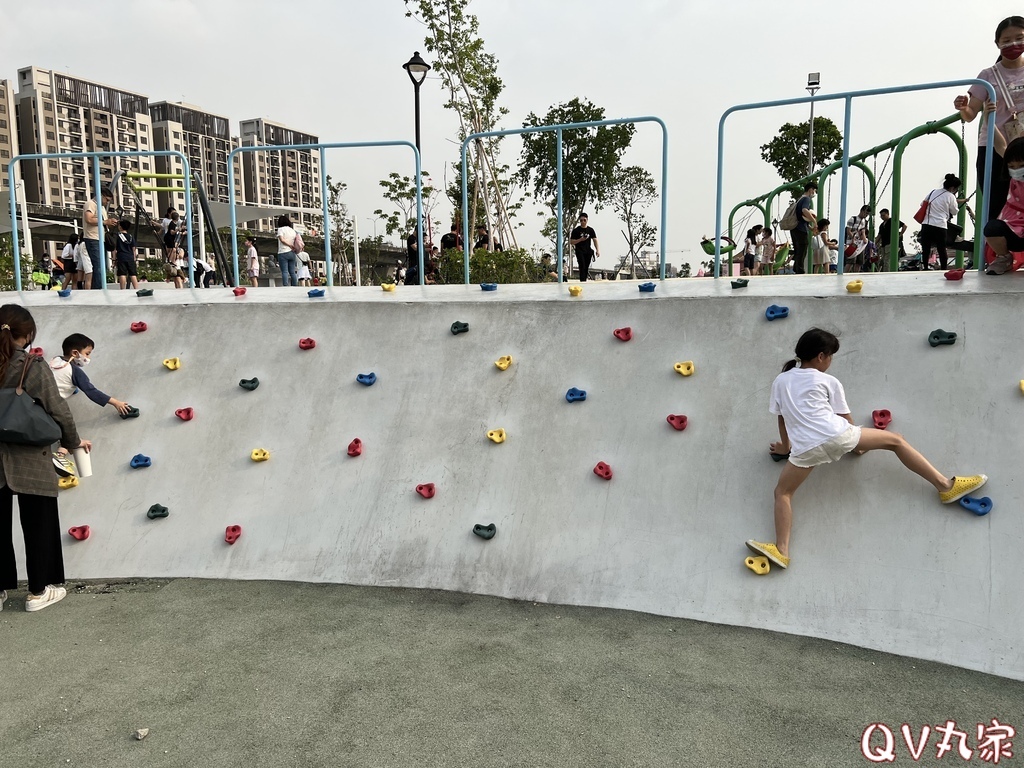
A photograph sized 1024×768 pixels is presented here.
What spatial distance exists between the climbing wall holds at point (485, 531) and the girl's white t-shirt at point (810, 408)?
1.89 m

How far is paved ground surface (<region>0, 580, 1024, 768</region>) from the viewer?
9.32 ft

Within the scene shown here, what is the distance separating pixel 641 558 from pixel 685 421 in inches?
39.2

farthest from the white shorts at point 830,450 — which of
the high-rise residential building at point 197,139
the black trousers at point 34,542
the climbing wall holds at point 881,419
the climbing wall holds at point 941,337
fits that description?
the high-rise residential building at point 197,139

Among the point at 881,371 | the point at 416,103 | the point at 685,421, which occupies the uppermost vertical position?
the point at 416,103

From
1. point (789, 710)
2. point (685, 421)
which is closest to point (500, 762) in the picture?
point (789, 710)

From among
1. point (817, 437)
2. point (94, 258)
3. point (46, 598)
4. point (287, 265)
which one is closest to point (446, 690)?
point (817, 437)

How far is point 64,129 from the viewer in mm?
100438

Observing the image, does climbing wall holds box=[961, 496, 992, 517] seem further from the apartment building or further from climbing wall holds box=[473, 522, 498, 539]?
the apartment building

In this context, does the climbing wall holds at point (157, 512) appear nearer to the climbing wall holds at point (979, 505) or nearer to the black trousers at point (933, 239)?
the climbing wall holds at point (979, 505)

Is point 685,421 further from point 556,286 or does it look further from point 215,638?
point 215,638

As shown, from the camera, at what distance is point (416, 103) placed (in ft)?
49.9

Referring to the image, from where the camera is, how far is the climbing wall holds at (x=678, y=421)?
4.73 meters

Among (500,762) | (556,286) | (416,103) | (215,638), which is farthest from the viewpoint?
(416,103)

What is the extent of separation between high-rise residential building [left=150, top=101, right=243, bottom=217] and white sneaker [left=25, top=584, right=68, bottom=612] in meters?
78.1
